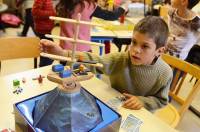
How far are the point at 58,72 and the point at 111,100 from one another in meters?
0.46

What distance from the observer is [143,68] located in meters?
1.22

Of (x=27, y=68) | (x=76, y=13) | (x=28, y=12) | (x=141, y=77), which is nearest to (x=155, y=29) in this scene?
(x=141, y=77)

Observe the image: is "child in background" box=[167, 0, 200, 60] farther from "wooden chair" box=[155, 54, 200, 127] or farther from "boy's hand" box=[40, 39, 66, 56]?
"boy's hand" box=[40, 39, 66, 56]

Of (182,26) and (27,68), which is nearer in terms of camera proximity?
(182,26)

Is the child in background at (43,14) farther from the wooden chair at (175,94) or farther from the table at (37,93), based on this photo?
the wooden chair at (175,94)

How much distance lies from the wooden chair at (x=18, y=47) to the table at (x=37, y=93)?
37 cm

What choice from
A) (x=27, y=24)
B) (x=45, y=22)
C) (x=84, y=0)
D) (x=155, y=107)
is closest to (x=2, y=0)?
(x=27, y=24)

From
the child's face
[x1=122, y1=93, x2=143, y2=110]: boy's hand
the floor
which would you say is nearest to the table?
[x1=122, y1=93, x2=143, y2=110]: boy's hand

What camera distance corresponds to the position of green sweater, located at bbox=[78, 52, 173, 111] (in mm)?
1221

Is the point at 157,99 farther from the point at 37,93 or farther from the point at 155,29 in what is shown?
the point at 37,93

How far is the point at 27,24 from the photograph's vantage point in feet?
11.1

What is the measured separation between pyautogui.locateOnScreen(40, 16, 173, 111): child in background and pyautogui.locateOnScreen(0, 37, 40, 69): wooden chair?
0.60 m

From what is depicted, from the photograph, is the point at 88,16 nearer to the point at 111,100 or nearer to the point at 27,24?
the point at 111,100

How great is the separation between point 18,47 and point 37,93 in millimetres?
584
